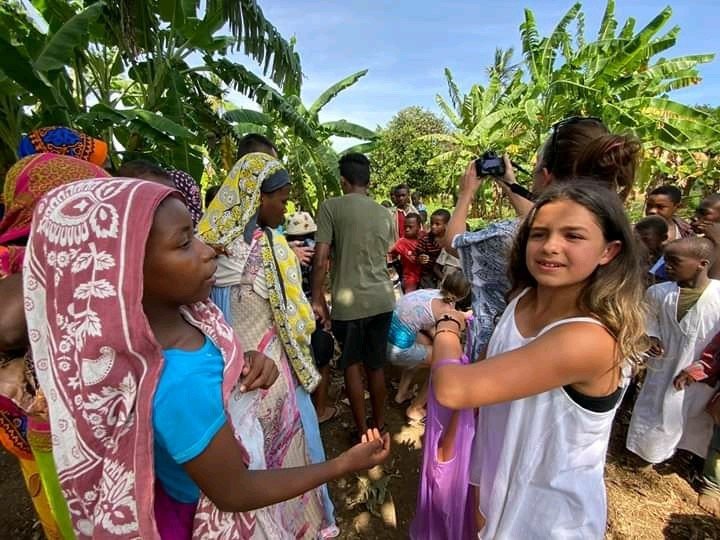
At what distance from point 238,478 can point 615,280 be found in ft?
3.48

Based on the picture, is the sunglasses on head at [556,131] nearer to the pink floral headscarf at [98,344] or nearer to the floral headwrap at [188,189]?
the pink floral headscarf at [98,344]

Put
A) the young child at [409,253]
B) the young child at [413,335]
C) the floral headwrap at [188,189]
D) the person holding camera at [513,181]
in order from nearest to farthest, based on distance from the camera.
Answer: the person holding camera at [513,181] → the floral headwrap at [188,189] → the young child at [413,335] → the young child at [409,253]

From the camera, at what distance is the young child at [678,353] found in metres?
2.38

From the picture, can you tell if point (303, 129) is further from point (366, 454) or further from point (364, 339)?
point (366, 454)

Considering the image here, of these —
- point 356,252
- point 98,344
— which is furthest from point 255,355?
point 356,252

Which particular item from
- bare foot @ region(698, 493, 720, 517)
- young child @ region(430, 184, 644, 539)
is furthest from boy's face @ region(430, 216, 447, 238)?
young child @ region(430, 184, 644, 539)

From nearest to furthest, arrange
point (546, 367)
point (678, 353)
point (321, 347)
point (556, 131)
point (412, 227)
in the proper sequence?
1. point (546, 367)
2. point (556, 131)
3. point (678, 353)
4. point (321, 347)
5. point (412, 227)

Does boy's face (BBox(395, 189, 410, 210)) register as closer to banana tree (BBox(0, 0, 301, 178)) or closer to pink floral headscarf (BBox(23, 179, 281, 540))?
banana tree (BBox(0, 0, 301, 178))

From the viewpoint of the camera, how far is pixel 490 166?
5.91ft

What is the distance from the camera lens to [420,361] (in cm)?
325

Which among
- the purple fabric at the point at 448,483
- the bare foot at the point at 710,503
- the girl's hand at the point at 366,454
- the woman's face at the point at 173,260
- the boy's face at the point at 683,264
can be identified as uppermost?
the woman's face at the point at 173,260

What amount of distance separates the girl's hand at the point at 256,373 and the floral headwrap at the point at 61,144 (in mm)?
1225

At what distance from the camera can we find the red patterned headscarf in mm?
1080

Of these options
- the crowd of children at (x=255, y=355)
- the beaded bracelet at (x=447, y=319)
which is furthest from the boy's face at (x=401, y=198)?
the beaded bracelet at (x=447, y=319)
